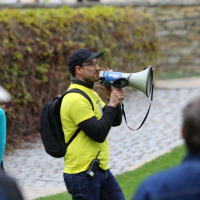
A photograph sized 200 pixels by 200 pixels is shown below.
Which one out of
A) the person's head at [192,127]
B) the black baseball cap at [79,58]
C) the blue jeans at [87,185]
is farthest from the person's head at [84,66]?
the person's head at [192,127]

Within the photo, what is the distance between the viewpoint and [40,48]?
877 centimetres

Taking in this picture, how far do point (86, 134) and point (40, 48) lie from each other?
5524 millimetres

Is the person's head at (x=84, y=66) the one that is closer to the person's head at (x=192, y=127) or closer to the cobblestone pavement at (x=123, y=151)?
the cobblestone pavement at (x=123, y=151)

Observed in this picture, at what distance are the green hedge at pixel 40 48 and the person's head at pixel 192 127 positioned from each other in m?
6.27

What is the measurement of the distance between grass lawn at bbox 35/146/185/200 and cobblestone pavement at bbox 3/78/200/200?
0.21m

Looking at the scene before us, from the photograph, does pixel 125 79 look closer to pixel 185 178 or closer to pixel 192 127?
pixel 192 127

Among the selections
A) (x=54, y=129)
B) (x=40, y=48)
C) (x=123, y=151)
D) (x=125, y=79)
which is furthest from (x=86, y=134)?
(x=40, y=48)

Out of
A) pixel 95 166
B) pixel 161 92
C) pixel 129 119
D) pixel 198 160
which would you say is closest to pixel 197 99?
pixel 198 160

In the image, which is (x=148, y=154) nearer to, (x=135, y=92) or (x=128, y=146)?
(x=128, y=146)

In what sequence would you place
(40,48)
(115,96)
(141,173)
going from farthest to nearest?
(40,48), (141,173), (115,96)

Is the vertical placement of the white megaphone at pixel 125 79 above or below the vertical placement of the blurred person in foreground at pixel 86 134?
above

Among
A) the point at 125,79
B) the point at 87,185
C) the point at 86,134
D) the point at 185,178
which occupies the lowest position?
the point at 87,185

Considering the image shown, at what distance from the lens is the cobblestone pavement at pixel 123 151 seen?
6211 millimetres

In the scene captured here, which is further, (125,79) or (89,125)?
(125,79)
